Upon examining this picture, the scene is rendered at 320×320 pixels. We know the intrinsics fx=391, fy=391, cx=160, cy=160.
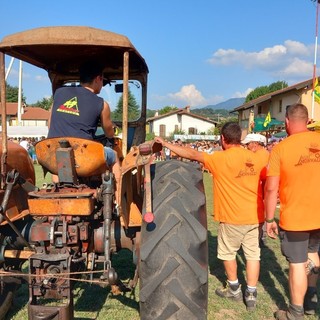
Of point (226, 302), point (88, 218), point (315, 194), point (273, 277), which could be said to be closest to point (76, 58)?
point (88, 218)

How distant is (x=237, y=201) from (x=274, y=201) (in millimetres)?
534

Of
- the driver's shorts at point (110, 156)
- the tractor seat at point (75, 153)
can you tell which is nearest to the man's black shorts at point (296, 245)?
the driver's shorts at point (110, 156)

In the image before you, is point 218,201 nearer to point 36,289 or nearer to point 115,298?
point 115,298

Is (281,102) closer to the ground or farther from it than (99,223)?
farther from it

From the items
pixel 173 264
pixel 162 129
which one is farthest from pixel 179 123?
pixel 173 264

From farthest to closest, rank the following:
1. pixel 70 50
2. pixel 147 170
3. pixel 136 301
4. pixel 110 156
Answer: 1. pixel 136 301
2. pixel 70 50
3. pixel 110 156
4. pixel 147 170

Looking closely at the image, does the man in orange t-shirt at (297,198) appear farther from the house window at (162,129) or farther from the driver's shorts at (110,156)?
the house window at (162,129)

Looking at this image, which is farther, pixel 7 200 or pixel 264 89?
pixel 264 89

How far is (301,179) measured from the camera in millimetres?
3746

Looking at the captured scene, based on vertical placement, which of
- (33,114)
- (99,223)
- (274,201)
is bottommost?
(99,223)

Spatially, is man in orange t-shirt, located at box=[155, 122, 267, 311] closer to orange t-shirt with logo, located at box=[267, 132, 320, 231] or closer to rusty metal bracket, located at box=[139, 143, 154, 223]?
orange t-shirt with logo, located at box=[267, 132, 320, 231]

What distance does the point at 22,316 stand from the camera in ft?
12.5

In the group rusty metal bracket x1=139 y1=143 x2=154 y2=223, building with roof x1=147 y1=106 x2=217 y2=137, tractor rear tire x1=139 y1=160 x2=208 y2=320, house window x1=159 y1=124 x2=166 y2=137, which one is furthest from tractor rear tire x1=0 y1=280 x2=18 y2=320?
house window x1=159 y1=124 x2=166 y2=137

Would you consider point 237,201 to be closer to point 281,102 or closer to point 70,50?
point 70,50
